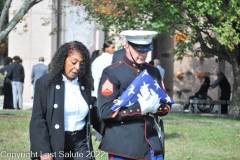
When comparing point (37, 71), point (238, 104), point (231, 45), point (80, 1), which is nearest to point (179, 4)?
point (231, 45)

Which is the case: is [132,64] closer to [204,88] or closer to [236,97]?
[236,97]

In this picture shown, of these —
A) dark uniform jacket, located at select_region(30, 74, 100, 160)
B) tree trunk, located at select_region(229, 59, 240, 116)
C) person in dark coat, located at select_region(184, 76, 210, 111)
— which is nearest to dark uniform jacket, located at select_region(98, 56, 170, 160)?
dark uniform jacket, located at select_region(30, 74, 100, 160)

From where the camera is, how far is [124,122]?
594 cm

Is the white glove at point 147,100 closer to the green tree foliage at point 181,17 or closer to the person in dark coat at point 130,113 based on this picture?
the person in dark coat at point 130,113

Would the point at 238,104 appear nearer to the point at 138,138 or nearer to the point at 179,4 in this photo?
the point at 179,4

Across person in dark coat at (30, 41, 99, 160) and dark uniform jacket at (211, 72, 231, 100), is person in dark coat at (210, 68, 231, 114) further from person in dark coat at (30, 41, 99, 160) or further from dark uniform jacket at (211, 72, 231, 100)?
person in dark coat at (30, 41, 99, 160)

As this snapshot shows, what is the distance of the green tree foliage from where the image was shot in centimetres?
1722

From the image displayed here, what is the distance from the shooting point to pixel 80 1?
1702 centimetres

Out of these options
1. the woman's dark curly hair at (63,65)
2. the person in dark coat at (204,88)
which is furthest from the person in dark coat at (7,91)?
the woman's dark curly hair at (63,65)

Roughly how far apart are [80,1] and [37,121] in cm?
1147

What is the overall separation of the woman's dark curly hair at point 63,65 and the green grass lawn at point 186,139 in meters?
4.34

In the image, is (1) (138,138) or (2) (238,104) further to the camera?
(2) (238,104)

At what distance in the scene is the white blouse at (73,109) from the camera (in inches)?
233

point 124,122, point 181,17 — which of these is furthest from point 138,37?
point 181,17
